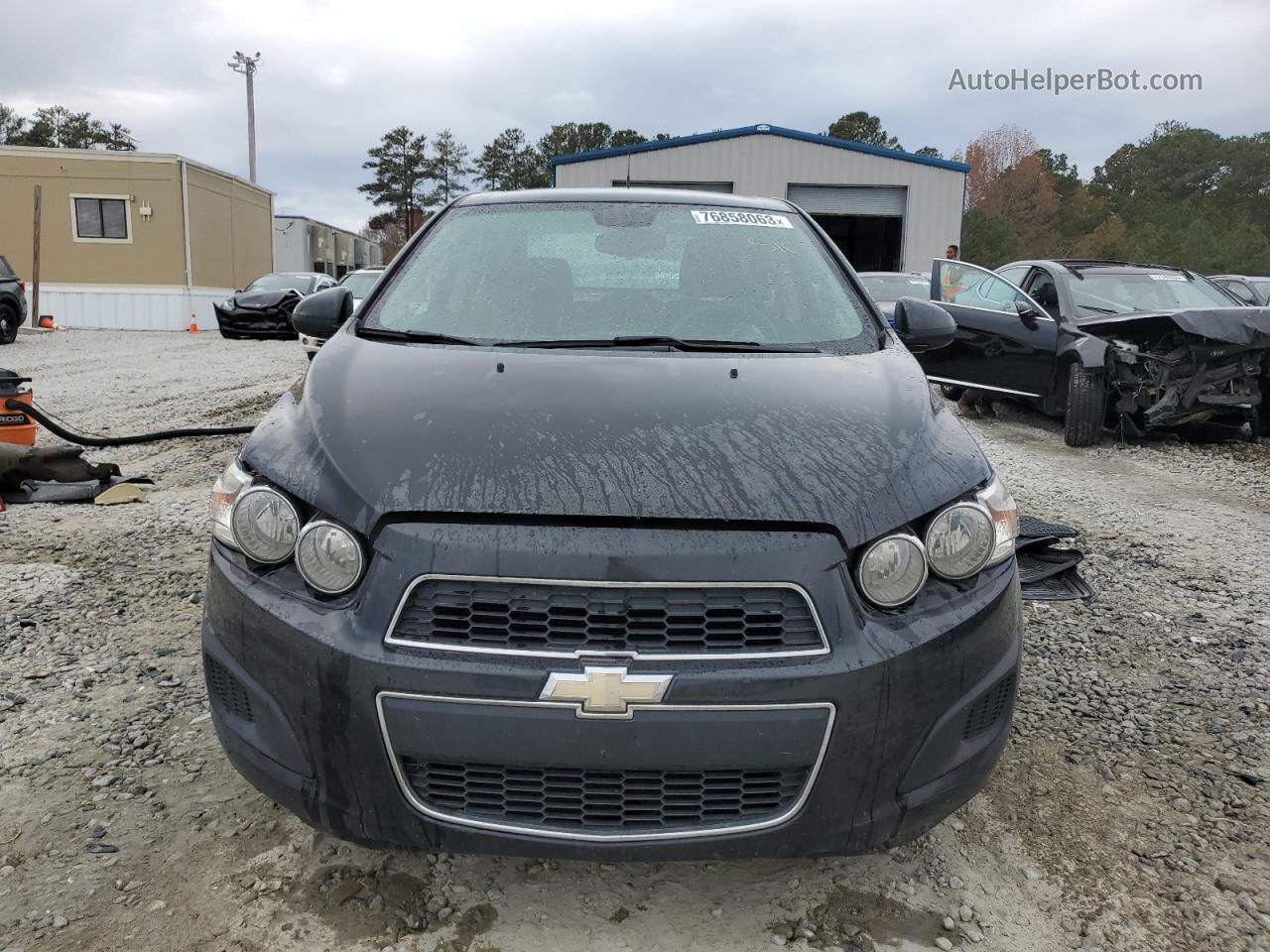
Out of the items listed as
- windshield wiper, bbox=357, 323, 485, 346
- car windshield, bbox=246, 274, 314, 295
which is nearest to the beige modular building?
car windshield, bbox=246, 274, 314, 295

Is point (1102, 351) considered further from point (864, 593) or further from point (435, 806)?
point (435, 806)

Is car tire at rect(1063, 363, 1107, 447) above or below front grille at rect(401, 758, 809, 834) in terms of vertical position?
above

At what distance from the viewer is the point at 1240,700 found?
3.03 metres

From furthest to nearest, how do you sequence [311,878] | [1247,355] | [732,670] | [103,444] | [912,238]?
[912,238], [1247,355], [103,444], [311,878], [732,670]

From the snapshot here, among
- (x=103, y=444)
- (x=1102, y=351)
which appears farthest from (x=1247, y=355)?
(x=103, y=444)

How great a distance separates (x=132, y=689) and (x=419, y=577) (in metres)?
1.82

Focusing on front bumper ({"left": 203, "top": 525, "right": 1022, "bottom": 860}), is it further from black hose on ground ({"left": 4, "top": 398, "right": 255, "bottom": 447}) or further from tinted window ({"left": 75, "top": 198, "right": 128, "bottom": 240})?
tinted window ({"left": 75, "top": 198, "right": 128, "bottom": 240})

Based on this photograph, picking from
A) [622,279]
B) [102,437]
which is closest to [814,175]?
[102,437]

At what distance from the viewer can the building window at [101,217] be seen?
2395 cm

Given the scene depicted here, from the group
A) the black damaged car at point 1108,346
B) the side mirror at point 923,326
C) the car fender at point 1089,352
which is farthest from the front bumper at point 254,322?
the side mirror at point 923,326

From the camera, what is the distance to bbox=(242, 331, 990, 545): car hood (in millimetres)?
1719

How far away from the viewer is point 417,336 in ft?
8.30

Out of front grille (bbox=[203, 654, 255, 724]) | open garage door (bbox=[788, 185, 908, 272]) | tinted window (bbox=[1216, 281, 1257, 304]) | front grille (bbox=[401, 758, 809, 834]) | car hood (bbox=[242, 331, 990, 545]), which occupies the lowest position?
front grille (bbox=[401, 758, 809, 834])

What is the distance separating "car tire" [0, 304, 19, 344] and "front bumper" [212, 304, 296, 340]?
351 cm
